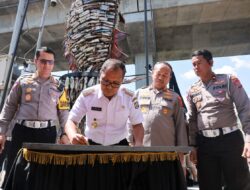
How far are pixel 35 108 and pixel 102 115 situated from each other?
0.89 metres

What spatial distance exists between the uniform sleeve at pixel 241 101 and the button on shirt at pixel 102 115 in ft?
3.16

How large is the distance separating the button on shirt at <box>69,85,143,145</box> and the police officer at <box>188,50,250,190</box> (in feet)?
2.65

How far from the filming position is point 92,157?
4.71 ft

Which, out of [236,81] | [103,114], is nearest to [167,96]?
[236,81]

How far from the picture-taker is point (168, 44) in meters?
9.88

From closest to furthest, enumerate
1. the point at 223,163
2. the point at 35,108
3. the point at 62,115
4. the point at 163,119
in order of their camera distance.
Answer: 1. the point at 223,163
2. the point at 163,119
3. the point at 35,108
4. the point at 62,115

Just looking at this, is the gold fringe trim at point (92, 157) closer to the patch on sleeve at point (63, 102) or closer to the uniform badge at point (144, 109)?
the uniform badge at point (144, 109)

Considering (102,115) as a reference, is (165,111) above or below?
above

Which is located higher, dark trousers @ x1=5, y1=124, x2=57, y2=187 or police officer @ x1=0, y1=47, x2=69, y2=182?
police officer @ x1=0, y1=47, x2=69, y2=182

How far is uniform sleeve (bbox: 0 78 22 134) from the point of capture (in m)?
2.32

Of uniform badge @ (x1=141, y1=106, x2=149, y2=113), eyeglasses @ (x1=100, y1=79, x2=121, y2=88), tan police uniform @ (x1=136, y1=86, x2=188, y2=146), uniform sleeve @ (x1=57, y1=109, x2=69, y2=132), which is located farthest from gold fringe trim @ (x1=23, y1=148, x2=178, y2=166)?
uniform sleeve @ (x1=57, y1=109, x2=69, y2=132)

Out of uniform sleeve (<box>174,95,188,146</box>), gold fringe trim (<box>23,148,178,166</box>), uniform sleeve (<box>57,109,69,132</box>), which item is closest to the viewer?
gold fringe trim (<box>23,148,178,166</box>)

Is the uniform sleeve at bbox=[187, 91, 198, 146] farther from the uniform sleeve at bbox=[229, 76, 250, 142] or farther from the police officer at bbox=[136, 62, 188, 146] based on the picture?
the uniform sleeve at bbox=[229, 76, 250, 142]

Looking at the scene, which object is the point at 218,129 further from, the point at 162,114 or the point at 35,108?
the point at 35,108
